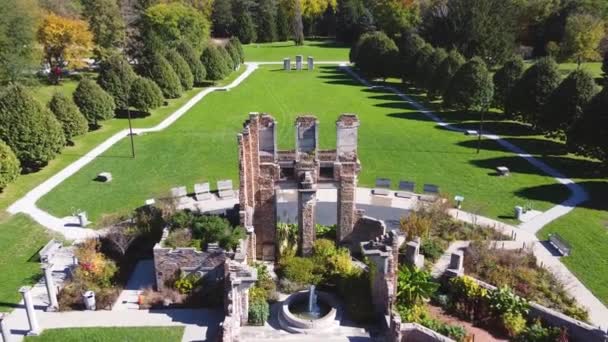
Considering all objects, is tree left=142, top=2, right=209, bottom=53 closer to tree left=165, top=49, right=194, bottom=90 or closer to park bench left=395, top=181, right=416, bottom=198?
tree left=165, top=49, right=194, bottom=90

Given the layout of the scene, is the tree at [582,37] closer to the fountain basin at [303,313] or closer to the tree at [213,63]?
the tree at [213,63]

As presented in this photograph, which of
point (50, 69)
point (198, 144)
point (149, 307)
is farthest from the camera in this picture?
point (50, 69)

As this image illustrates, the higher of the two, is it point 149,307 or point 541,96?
point 541,96

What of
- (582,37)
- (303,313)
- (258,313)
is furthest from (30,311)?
(582,37)

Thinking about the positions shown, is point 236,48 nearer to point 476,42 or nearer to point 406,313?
point 476,42

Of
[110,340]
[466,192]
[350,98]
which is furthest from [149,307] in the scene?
[350,98]

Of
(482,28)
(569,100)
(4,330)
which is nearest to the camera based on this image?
(4,330)

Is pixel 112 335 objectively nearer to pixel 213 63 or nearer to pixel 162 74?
pixel 162 74

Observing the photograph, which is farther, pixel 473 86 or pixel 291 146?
pixel 473 86
